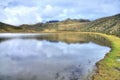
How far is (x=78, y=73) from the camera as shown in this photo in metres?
31.2

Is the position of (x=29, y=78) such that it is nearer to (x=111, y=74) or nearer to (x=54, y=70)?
(x=54, y=70)

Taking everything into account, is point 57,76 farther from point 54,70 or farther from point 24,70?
point 24,70

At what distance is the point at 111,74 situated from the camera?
2884 cm

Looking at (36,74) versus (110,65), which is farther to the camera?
(110,65)

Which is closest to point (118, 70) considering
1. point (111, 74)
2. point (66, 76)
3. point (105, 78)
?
point (111, 74)

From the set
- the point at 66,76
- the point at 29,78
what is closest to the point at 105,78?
the point at 66,76

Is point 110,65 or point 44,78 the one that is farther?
point 110,65

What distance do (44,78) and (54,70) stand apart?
554 centimetres

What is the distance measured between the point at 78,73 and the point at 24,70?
25.5ft

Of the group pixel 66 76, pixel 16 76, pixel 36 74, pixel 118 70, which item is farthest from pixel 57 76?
pixel 118 70

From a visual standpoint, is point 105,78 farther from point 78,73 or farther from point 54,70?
point 54,70

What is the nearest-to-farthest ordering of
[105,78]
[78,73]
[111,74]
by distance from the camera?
[105,78] → [111,74] → [78,73]

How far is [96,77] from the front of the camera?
2738cm

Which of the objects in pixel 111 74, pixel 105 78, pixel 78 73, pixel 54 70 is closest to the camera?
pixel 105 78
